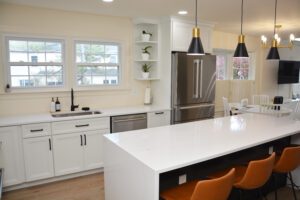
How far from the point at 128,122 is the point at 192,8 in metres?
2.00

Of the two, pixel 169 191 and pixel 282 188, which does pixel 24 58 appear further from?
pixel 282 188

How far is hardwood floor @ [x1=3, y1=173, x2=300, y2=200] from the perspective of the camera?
2.92 metres

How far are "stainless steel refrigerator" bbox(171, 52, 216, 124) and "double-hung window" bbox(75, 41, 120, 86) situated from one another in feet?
3.51

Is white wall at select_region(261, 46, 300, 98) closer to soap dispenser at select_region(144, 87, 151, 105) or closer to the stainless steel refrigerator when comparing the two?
the stainless steel refrigerator

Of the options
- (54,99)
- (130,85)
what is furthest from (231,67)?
(54,99)

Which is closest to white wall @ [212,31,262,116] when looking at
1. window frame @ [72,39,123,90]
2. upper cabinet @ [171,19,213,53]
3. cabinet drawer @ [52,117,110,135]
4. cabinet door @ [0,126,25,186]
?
upper cabinet @ [171,19,213,53]

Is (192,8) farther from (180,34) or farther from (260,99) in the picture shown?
(260,99)

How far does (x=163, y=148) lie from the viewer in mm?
1968

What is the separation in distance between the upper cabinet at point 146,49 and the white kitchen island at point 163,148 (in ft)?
6.33

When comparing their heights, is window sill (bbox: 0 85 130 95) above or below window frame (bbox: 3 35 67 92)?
below

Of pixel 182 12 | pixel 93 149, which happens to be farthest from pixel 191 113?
pixel 93 149

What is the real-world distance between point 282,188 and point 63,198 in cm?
277

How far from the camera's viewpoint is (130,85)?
450 centimetres

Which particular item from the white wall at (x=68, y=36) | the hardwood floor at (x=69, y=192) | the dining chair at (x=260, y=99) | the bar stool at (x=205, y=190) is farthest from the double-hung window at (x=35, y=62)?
the dining chair at (x=260, y=99)
